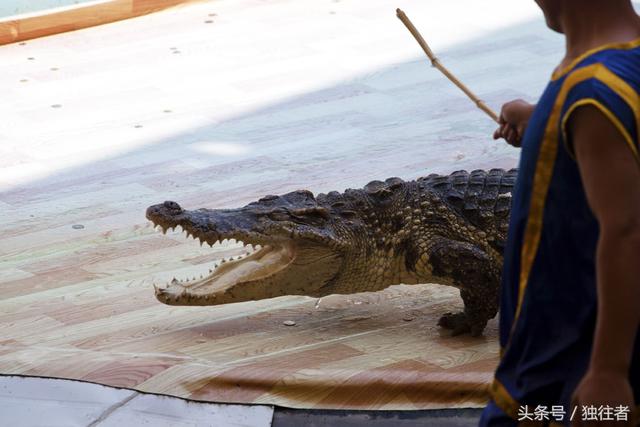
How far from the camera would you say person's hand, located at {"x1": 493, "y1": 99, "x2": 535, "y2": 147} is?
168cm

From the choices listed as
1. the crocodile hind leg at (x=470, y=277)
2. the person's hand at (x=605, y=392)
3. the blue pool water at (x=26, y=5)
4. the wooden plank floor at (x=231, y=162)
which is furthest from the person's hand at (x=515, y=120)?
the blue pool water at (x=26, y=5)

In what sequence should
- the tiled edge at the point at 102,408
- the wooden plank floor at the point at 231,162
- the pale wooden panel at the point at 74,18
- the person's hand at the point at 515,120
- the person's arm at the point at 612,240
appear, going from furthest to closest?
the pale wooden panel at the point at 74,18, the wooden plank floor at the point at 231,162, the tiled edge at the point at 102,408, the person's hand at the point at 515,120, the person's arm at the point at 612,240

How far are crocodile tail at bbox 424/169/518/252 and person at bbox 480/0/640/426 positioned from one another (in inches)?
57.9

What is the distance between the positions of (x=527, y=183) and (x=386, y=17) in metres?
5.25

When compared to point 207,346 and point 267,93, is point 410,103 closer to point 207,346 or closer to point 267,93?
point 267,93

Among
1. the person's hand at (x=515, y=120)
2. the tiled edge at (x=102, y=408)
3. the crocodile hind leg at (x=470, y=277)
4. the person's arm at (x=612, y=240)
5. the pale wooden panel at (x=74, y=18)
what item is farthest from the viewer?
the pale wooden panel at (x=74, y=18)

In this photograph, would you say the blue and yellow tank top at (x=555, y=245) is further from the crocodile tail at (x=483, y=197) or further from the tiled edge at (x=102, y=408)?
the crocodile tail at (x=483, y=197)

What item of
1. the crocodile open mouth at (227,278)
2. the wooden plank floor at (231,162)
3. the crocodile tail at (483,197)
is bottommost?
the wooden plank floor at (231,162)

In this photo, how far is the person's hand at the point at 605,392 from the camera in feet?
4.57

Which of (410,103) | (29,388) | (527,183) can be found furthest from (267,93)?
(527,183)

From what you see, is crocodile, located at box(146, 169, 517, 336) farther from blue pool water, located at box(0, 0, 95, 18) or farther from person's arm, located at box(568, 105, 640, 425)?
blue pool water, located at box(0, 0, 95, 18)

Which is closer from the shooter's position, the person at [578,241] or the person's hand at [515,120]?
the person at [578,241]

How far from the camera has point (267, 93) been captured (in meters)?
5.59

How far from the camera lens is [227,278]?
318 centimetres
